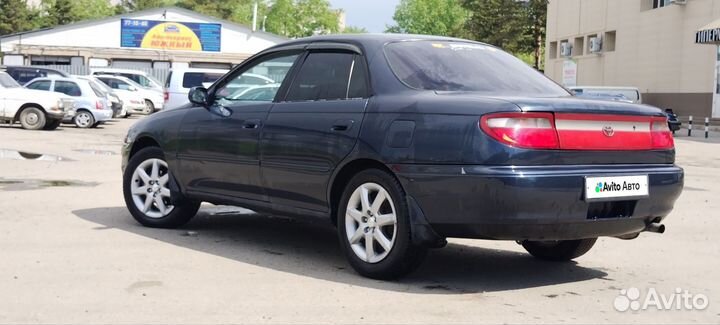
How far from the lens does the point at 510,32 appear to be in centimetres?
6650

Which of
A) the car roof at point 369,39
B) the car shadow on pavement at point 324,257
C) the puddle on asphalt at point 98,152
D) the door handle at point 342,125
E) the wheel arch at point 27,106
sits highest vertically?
the car roof at point 369,39

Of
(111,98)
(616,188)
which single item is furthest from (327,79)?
(111,98)

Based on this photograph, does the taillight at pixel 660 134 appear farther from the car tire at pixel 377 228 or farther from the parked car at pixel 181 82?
the parked car at pixel 181 82

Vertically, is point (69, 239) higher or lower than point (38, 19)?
lower

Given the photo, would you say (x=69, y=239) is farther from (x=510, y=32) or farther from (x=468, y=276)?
(x=510, y=32)

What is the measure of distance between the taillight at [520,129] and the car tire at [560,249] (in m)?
1.48

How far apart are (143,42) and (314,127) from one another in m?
57.5

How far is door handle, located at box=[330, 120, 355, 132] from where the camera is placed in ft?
20.2

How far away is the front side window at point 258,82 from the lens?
23.2 feet

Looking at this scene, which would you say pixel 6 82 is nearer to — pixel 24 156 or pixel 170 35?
pixel 24 156

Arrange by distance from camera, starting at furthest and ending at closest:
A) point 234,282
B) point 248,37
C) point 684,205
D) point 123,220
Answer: point 248,37 → point 684,205 → point 123,220 → point 234,282

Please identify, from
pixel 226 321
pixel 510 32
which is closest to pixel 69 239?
pixel 226 321

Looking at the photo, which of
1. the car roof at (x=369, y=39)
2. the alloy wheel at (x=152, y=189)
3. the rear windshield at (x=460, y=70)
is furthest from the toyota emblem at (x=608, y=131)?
the alloy wheel at (x=152, y=189)

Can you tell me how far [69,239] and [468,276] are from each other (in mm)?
3097
